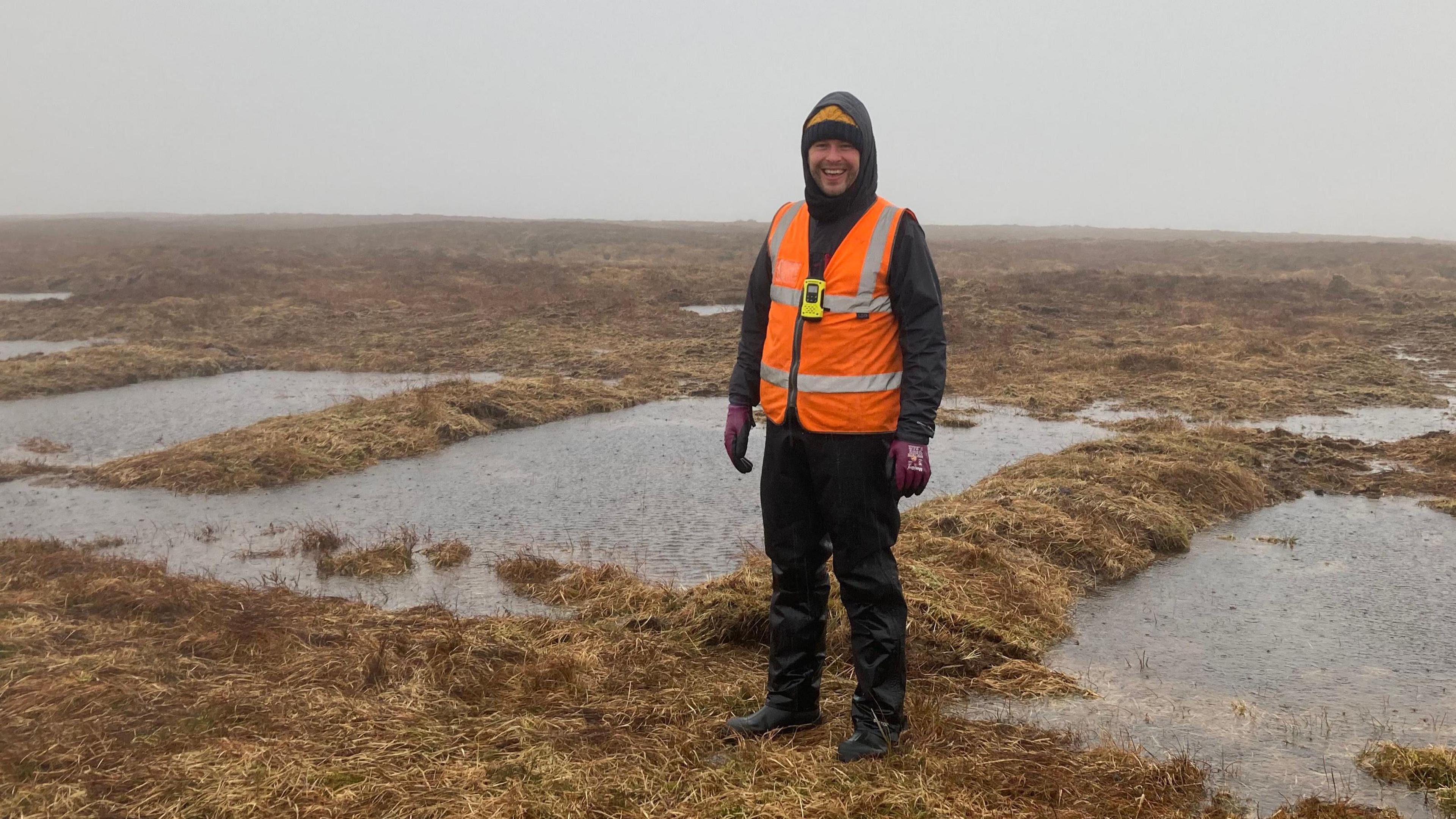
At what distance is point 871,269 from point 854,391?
1.42 ft

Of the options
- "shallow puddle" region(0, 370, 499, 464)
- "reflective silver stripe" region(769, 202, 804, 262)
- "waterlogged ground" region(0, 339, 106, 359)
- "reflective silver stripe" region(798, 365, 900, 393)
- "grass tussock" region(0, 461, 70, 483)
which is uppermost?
"reflective silver stripe" region(769, 202, 804, 262)

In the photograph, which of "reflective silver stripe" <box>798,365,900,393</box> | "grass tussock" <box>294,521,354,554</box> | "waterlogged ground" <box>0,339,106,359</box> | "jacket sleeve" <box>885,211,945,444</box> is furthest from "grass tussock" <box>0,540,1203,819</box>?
"waterlogged ground" <box>0,339,106,359</box>

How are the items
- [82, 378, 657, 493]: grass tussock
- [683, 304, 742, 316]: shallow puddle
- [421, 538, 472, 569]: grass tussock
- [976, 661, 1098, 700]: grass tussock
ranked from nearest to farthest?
[976, 661, 1098, 700]: grass tussock → [421, 538, 472, 569]: grass tussock → [82, 378, 657, 493]: grass tussock → [683, 304, 742, 316]: shallow puddle

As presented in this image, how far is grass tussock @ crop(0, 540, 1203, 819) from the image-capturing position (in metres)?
3.00

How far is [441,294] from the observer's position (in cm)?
2375

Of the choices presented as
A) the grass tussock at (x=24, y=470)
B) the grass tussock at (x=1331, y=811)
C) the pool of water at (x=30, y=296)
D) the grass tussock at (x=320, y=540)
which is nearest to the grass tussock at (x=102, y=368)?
the grass tussock at (x=24, y=470)

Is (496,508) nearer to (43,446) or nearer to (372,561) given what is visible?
(372,561)

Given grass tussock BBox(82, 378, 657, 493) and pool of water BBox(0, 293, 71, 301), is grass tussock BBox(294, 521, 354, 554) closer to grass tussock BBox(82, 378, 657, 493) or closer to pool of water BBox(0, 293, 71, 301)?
grass tussock BBox(82, 378, 657, 493)

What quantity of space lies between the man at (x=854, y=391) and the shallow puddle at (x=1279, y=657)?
835 mm

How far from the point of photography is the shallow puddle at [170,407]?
9.86 meters

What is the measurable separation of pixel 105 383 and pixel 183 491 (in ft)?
22.3

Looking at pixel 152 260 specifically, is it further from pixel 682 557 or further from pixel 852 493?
pixel 852 493

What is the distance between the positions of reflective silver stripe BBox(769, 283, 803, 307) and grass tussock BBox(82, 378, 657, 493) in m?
6.32

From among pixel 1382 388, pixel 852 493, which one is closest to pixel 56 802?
pixel 852 493
